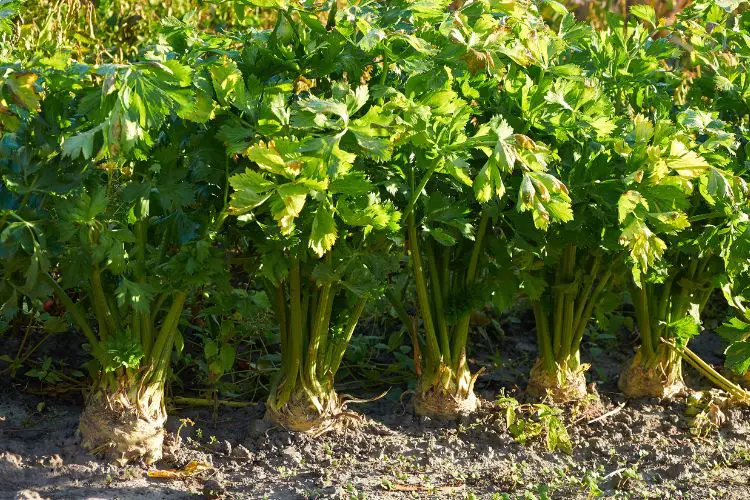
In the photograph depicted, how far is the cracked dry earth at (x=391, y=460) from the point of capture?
2783 millimetres

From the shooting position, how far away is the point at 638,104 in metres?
3.34

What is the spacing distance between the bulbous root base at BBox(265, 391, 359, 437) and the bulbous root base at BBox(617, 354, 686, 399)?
1144 mm

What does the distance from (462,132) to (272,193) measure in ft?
2.03

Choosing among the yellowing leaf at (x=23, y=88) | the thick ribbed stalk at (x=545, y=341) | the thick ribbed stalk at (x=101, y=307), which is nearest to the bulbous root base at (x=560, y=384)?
the thick ribbed stalk at (x=545, y=341)

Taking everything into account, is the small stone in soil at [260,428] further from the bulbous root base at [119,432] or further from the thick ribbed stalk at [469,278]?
the thick ribbed stalk at [469,278]

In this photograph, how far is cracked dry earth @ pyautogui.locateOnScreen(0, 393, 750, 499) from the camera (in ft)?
9.13

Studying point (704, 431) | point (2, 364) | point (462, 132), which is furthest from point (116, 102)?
point (704, 431)

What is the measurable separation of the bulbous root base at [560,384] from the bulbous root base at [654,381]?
234mm

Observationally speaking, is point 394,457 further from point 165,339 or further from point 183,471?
point 165,339

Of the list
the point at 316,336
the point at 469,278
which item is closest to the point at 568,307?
the point at 469,278

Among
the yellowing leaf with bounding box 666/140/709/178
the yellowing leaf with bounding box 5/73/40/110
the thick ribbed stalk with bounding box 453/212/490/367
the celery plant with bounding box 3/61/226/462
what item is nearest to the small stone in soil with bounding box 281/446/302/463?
the celery plant with bounding box 3/61/226/462

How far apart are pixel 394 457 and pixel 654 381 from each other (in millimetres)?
1068

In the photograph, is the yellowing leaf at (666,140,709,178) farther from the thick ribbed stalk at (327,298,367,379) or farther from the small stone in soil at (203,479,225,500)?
the small stone in soil at (203,479,225,500)

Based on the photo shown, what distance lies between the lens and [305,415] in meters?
3.05
